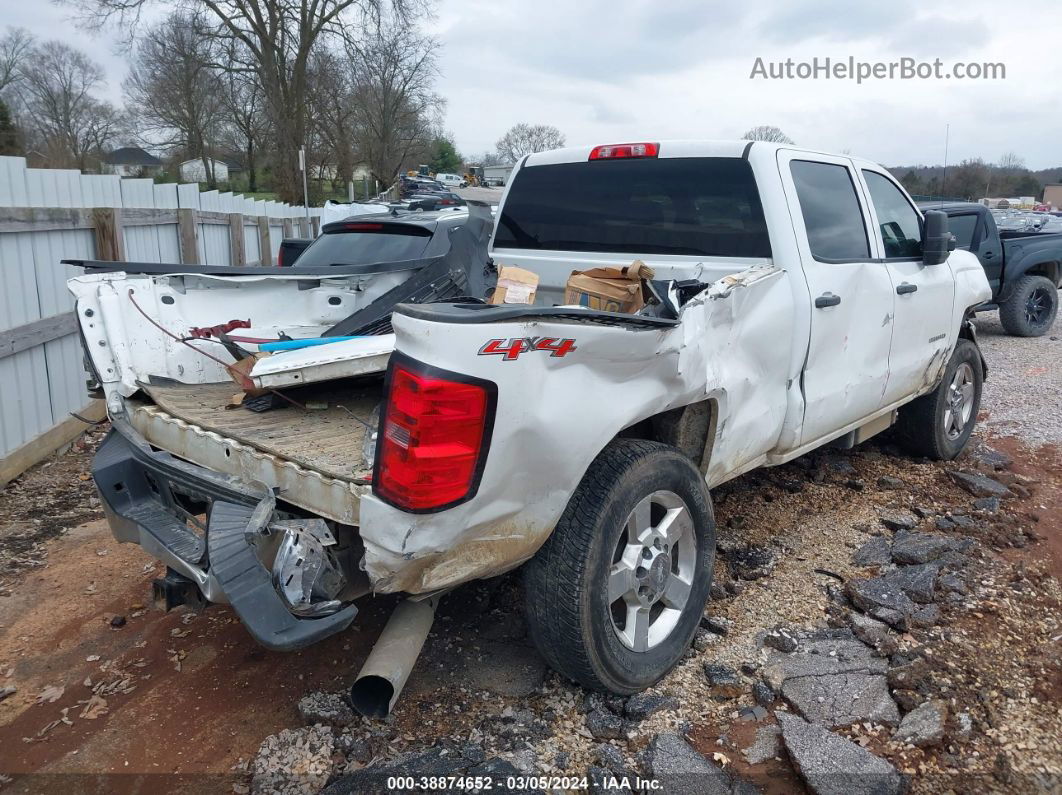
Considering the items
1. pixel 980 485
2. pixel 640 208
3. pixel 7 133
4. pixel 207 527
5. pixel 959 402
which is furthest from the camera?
pixel 7 133

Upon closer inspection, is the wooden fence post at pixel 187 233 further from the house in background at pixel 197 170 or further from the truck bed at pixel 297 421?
the house in background at pixel 197 170

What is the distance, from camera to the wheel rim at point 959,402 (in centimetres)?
537

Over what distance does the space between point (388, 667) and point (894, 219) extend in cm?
382

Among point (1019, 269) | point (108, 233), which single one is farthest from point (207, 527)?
point (1019, 269)

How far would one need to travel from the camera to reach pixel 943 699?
2.88m

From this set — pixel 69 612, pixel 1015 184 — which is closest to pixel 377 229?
pixel 69 612

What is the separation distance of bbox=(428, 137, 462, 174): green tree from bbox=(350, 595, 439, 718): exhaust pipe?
69857 mm

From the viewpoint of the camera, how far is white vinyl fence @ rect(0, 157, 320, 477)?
5.41m

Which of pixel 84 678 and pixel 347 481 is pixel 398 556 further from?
pixel 84 678

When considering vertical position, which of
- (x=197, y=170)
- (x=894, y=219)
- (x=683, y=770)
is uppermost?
(x=197, y=170)

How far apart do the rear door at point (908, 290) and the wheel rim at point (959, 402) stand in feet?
1.69

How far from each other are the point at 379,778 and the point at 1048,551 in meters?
3.70

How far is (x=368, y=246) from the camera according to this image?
6570 mm

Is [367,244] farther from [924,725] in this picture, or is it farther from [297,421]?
[924,725]
